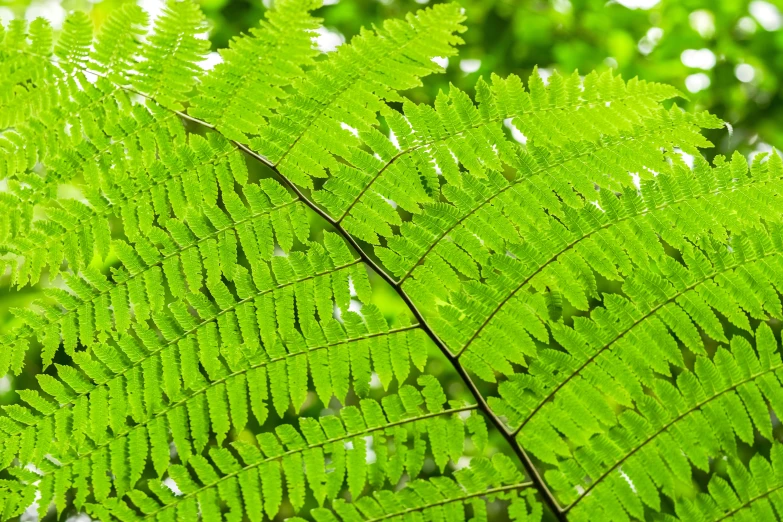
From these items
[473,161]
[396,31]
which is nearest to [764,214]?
[473,161]

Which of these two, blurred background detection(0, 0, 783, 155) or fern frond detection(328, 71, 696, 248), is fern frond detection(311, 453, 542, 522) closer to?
fern frond detection(328, 71, 696, 248)

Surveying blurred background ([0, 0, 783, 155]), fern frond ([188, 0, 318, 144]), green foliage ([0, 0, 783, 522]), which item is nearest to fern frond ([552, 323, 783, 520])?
green foliage ([0, 0, 783, 522])

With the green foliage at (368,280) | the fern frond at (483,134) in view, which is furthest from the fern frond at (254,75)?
the fern frond at (483,134)

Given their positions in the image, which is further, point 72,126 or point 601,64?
point 601,64

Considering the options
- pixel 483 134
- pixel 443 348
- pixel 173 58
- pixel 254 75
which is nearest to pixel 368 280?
pixel 443 348

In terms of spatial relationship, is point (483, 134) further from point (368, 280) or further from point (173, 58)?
point (173, 58)

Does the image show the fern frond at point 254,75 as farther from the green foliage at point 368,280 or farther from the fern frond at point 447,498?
the fern frond at point 447,498

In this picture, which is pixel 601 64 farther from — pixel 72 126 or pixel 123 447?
pixel 123 447
